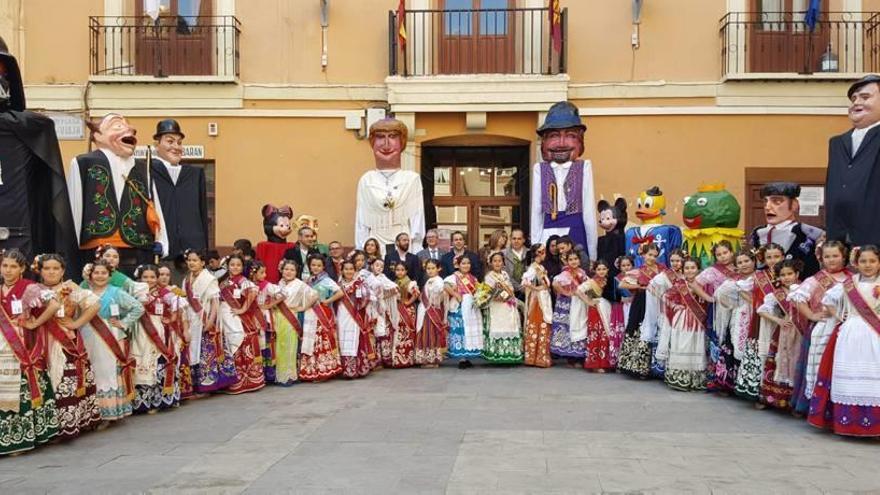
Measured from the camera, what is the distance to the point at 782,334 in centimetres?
765

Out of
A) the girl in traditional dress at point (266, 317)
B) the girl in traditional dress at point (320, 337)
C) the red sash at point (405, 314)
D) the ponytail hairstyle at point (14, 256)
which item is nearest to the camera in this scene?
the ponytail hairstyle at point (14, 256)

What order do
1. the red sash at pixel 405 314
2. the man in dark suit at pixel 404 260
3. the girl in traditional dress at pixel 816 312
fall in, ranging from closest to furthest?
the girl in traditional dress at pixel 816 312 < the red sash at pixel 405 314 < the man in dark suit at pixel 404 260

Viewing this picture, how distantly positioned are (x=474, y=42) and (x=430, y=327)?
5.68 metres

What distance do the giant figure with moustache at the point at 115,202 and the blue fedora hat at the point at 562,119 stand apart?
5.30 meters

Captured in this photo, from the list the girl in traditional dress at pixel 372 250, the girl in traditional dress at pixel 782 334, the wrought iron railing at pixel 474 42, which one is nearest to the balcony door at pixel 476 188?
the wrought iron railing at pixel 474 42

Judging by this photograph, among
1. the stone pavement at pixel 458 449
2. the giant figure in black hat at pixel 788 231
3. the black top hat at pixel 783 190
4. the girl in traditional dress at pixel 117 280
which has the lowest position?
the stone pavement at pixel 458 449

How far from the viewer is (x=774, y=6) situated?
46.8 ft

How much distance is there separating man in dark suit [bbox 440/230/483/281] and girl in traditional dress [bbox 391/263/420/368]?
26.6 inches

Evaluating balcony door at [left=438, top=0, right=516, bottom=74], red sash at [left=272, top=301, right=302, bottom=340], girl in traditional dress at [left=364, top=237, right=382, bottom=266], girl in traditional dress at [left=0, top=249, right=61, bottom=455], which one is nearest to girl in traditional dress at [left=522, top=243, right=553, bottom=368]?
girl in traditional dress at [left=364, top=237, right=382, bottom=266]

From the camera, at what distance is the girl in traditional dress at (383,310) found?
400 inches

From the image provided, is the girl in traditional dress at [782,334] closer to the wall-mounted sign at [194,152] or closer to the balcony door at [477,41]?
the balcony door at [477,41]

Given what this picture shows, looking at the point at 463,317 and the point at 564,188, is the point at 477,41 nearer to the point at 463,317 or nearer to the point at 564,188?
the point at 564,188

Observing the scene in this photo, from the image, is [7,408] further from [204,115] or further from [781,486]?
[204,115]

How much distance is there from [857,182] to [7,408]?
7227 mm
